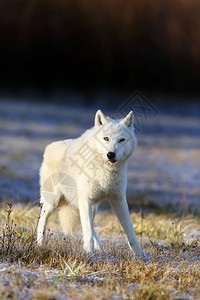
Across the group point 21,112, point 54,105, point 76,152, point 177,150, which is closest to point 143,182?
point 177,150

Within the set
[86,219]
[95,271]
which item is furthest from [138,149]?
[95,271]

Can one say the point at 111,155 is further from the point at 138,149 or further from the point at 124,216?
the point at 138,149

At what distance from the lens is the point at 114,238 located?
5711 millimetres

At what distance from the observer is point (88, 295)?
322cm

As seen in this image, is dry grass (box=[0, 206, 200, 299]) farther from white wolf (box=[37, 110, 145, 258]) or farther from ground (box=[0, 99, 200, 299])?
white wolf (box=[37, 110, 145, 258])

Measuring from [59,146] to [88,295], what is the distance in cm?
269

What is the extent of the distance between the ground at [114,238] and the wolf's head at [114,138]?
3.32 ft

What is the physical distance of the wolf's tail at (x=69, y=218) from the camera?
5508mm

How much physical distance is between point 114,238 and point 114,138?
1.63m

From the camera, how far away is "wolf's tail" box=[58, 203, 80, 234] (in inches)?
217

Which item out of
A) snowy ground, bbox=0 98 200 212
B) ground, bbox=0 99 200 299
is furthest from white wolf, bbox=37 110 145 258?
snowy ground, bbox=0 98 200 212

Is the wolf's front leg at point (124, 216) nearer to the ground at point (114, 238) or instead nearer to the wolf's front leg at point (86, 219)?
the ground at point (114, 238)

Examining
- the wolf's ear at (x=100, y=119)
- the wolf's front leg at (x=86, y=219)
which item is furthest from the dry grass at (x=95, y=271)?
the wolf's ear at (x=100, y=119)

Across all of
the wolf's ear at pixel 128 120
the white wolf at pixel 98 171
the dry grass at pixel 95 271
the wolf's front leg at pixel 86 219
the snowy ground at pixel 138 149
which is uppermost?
the snowy ground at pixel 138 149
